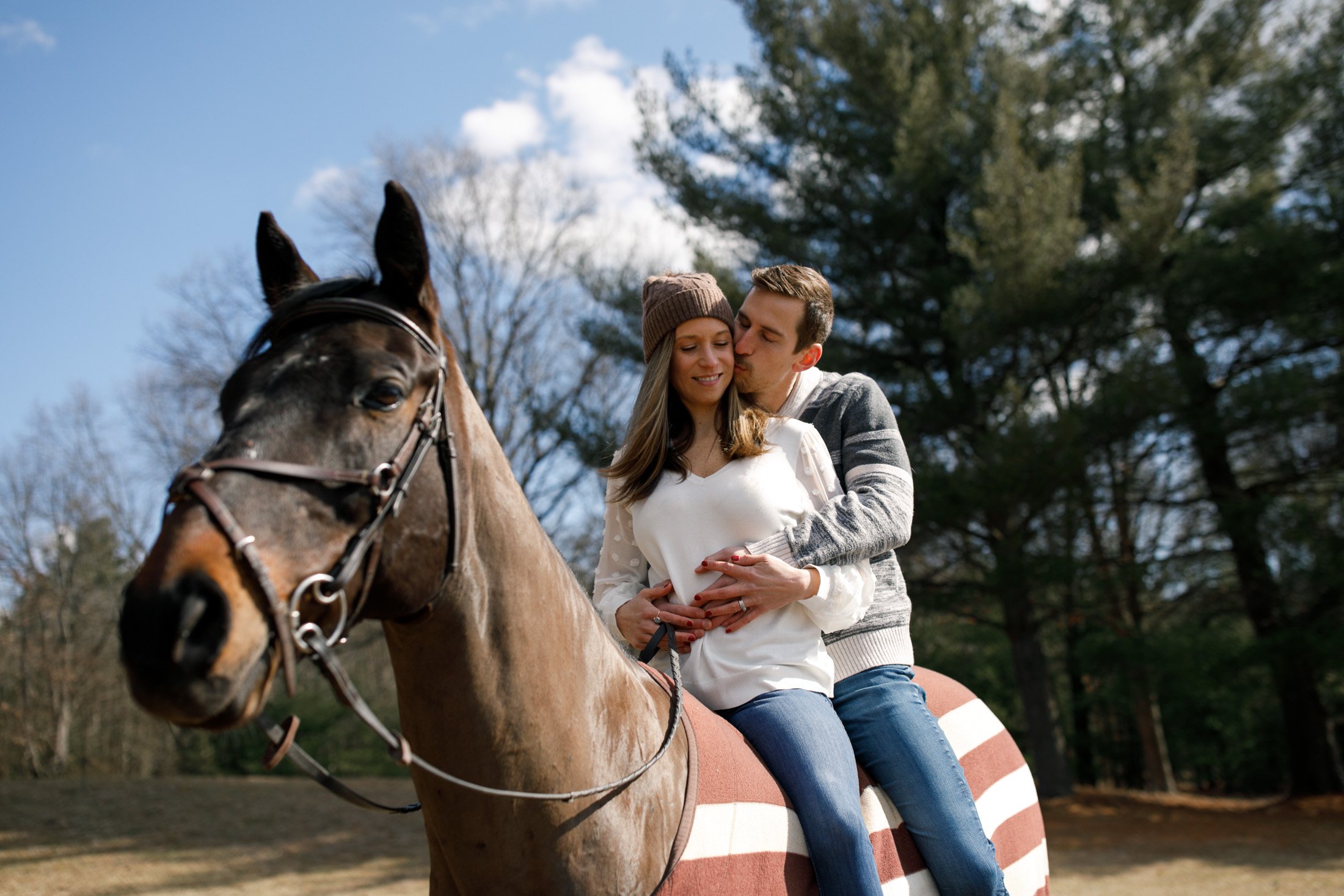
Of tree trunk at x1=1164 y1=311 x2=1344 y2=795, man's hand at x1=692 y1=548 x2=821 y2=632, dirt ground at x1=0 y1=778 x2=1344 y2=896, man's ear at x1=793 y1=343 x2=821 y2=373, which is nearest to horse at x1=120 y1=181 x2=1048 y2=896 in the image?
man's hand at x1=692 y1=548 x2=821 y2=632

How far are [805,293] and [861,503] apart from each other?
2.51 ft

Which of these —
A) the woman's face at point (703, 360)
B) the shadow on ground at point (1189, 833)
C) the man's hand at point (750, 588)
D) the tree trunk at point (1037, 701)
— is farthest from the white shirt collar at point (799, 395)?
the tree trunk at point (1037, 701)

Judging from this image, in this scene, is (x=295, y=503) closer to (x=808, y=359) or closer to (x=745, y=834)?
(x=745, y=834)

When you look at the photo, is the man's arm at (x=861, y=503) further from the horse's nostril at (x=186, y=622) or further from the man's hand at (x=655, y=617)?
the horse's nostril at (x=186, y=622)

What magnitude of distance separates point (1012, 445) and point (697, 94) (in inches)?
316

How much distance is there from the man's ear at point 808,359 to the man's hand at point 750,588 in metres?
0.84

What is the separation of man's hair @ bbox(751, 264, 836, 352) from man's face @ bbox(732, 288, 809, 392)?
2cm

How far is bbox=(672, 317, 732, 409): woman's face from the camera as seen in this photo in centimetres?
264

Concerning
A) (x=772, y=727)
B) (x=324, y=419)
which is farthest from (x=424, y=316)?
(x=772, y=727)

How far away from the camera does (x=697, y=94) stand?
47.8 ft

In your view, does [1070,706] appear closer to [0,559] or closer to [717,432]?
[717,432]

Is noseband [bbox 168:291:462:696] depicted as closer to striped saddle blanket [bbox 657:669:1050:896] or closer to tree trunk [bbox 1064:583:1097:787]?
striped saddle blanket [bbox 657:669:1050:896]

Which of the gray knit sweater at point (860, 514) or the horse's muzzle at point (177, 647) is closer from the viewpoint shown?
the horse's muzzle at point (177, 647)

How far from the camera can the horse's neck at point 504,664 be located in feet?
5.72
